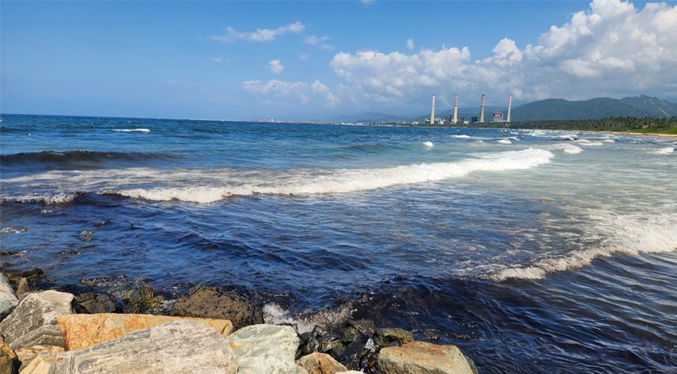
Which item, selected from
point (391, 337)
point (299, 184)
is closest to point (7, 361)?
point (391, 337)

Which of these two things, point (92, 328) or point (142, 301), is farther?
point (142, 301)

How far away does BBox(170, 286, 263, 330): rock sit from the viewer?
5020 mm

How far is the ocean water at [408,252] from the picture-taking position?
5.32 m

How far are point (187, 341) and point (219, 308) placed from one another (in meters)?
1.79

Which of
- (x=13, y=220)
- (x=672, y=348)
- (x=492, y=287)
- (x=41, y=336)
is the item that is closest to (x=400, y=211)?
(x=492, y=287)

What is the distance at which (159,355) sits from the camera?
3.17 m

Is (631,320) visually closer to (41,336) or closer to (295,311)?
(295,311)

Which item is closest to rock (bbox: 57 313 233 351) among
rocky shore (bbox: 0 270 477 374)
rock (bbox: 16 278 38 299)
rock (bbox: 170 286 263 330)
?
rocky shore (bbox: 0 270 477 374)

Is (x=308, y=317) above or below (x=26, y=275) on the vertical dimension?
below

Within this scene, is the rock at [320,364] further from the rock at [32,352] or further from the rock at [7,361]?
the rock at [7,361]

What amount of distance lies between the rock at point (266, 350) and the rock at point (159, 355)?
1.07 ft

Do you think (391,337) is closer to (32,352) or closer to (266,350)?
(266,350)

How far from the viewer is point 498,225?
10.3m

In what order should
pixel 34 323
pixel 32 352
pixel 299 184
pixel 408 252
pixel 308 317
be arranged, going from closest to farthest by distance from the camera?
1. pixel 32 352
2. pixel 34 323
3. pixel 308 317
4. pixel 408 252
5. pixel 299 184
